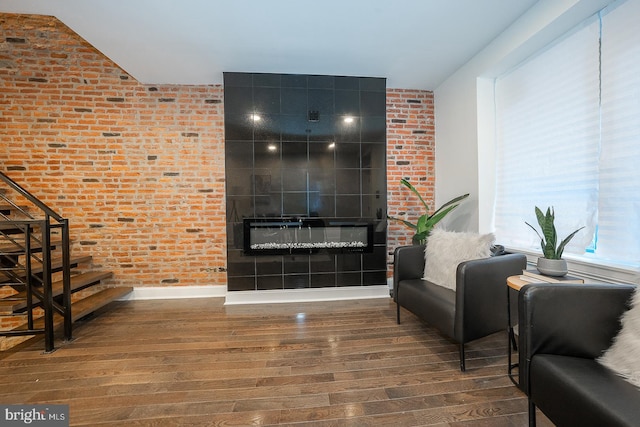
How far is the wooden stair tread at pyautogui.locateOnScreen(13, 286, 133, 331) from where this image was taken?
230 centimetres

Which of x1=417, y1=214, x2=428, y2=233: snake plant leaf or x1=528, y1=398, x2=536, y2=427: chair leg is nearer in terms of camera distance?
x1=528, y1=398, x2=536, y2=427: chair leg

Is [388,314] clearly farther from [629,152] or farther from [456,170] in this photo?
[629,152]

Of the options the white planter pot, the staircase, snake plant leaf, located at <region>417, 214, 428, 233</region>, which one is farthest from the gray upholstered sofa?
the staircase

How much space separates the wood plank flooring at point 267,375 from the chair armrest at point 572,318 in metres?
0.52

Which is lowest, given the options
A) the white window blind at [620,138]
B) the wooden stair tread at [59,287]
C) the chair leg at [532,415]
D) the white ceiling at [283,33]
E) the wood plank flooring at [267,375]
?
the wood plank flooring at [267,375]

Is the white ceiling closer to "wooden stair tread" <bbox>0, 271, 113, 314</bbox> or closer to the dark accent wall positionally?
the dark accent wall

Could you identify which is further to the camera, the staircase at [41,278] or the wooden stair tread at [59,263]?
the wooden stair tread at [59,263]

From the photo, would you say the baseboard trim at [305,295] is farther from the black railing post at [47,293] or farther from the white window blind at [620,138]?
the white window blind at [620,138]

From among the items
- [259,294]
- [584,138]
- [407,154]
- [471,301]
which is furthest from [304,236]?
[584,138]

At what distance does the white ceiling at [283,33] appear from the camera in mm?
2023

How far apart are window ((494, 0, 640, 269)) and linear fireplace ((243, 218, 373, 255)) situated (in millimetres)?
1599

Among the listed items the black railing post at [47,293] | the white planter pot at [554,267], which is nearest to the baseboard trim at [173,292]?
the black railing post at [47,293]

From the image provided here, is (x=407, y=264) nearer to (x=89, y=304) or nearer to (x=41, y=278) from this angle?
(x=89, y=304)

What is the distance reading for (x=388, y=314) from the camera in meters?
2.66
